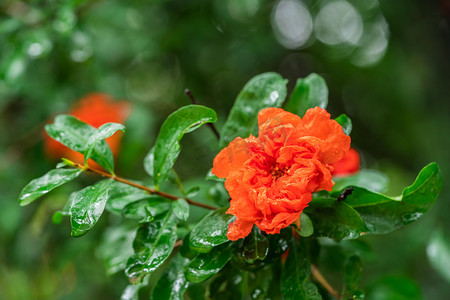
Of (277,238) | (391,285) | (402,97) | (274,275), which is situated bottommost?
(402,97)

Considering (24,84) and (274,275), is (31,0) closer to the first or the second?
(24,84)

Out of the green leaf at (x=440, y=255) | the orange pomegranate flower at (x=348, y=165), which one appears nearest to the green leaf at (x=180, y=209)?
the orange pomegranate flower at (x=348, y=165)

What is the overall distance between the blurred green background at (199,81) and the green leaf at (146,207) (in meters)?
0.62

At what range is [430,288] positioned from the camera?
2.05 metres

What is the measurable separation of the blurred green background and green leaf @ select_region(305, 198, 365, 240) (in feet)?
1.61

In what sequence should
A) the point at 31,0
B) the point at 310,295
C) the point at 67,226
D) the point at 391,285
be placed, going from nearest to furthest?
the point at 310,295
the point at 391,285
the point at 31,0
the point at 67,226

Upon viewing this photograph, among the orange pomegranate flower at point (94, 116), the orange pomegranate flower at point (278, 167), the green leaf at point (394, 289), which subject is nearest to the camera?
the orange pomegranate flower at point (278, 167)

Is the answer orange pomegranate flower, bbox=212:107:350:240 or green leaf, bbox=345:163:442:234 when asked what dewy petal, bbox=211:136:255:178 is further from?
green leaf, bbox=345:163:442:234

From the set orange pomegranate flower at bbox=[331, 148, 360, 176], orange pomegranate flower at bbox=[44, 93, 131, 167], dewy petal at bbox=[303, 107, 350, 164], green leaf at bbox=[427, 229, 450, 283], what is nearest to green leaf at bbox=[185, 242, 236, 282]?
dewy petal at bbox=[303, 107, 350, 164]

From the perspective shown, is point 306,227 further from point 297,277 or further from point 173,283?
point 173,283

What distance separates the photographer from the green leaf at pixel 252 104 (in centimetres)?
77

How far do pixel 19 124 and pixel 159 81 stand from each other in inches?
36.1

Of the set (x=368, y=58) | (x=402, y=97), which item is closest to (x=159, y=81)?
(x=368, y=58)

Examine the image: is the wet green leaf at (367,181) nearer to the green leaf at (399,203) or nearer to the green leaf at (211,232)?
the green leaf at (399,203)
